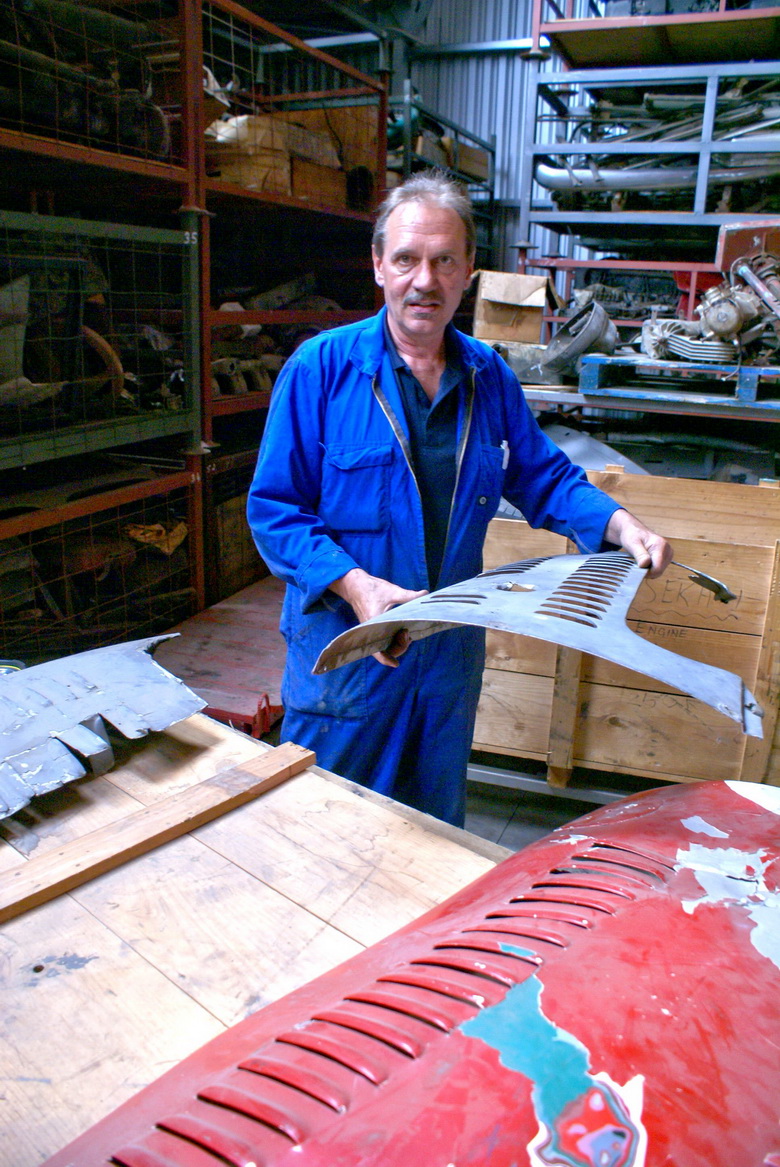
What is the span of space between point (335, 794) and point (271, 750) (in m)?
0.20

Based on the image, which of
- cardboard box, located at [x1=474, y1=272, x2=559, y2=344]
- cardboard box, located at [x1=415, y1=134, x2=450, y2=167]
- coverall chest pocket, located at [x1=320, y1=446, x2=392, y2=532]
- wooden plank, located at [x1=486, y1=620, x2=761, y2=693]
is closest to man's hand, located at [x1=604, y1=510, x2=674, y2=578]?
coverall chest pocket, located at [x1=320, y1=446, x2=392, y2=532]

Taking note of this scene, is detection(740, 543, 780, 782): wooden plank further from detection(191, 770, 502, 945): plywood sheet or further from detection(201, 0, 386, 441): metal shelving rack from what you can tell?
detection(201, 0, 386, 441): metal shelving rack

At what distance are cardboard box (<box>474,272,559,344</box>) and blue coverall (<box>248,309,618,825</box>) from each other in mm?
2097

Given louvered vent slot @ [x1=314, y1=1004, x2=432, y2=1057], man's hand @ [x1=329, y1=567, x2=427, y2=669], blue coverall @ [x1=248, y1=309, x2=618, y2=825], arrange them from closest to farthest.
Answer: louvered vent slot @ [x1=314, y1=1004, x2=432, y2=1057] < man's hand @ [x1=329, y1=567, x2=427, y2=669] < blue coverall @ [x1=248, y1=309, x2=618, y2=825]

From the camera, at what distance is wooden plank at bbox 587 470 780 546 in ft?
10.1

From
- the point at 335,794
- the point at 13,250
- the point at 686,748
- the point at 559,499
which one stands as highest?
the point at 13,250

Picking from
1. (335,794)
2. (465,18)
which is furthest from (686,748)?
(465,18)

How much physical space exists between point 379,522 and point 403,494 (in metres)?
0.09

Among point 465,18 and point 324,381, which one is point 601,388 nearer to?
point 324,381

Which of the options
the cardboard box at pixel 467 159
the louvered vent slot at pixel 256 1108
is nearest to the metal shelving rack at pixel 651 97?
the cardboard box at pixel 467 159

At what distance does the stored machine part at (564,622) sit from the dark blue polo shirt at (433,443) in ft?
1.04

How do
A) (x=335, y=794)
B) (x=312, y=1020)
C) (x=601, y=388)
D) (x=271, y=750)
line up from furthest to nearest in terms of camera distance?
(x=601, y=388)
(x=271, y=750)
(x=335, y=794)
(x=312, y=1020)

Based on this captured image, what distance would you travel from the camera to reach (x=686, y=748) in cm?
329

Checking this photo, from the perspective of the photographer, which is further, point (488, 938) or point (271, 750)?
point (271, 750)
